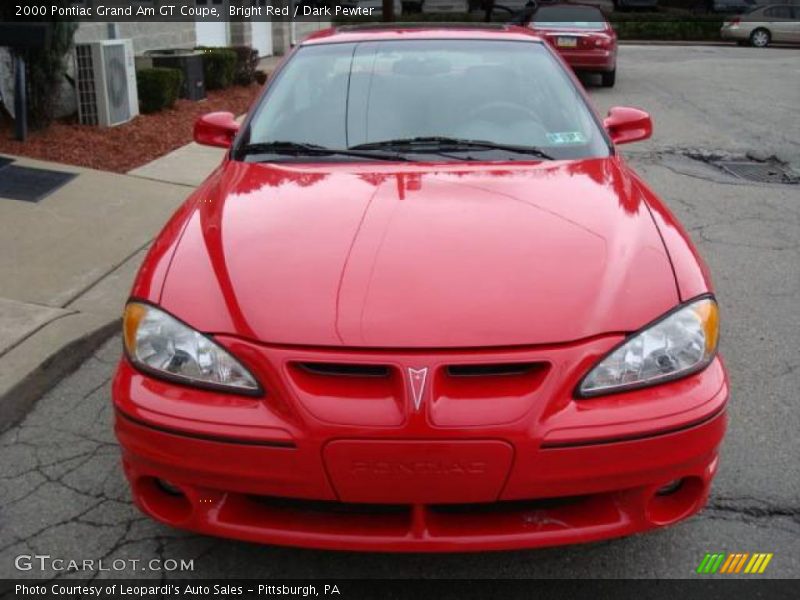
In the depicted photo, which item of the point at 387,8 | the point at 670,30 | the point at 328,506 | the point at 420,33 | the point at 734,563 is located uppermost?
the point at 387,8

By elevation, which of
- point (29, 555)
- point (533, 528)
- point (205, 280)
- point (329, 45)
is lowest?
point (29, 555)

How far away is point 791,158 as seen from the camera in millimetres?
8820

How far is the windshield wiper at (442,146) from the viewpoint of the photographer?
334cm

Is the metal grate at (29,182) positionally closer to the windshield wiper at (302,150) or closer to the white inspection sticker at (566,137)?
the windshield wiper at (302,150)

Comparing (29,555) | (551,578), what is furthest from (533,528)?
(29,555)

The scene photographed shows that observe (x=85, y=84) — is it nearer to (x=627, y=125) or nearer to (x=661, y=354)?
(x=627, y=125)

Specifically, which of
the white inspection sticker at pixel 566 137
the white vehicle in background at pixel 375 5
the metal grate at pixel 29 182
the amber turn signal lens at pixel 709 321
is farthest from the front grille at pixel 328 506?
the white vehicle in background at pixel 375 5

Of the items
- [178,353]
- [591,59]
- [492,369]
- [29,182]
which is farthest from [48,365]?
[591,59]

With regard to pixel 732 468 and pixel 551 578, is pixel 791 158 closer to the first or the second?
pixel 732 468

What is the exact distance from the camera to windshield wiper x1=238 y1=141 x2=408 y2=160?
10.8 feet

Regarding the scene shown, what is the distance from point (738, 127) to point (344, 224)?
938 cm

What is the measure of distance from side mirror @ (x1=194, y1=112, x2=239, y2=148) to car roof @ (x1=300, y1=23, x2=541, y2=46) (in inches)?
22.4

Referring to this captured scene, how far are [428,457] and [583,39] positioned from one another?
44.9 feet

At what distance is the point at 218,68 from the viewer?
38.5ft
